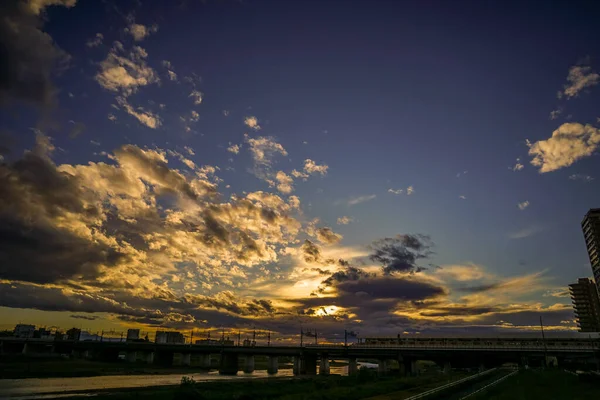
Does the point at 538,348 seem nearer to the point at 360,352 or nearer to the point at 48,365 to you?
the point at 360,352

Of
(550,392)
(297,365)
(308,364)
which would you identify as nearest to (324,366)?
(308,364)

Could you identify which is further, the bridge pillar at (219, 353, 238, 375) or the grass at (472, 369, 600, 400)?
the bridge pillar at (219, 353, 238, 375)

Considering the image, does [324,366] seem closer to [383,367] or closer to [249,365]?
[383,367]

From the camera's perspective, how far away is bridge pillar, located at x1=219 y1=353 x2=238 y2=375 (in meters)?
173

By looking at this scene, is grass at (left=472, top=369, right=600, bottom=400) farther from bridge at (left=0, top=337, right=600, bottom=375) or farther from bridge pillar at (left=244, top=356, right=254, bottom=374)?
bridge pillar at (left=244, top=356, right=254, bottom=374)

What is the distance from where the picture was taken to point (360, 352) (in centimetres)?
14400

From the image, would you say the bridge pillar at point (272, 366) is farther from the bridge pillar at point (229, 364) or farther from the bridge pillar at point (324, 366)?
the bridge pillar at point (324, 366)

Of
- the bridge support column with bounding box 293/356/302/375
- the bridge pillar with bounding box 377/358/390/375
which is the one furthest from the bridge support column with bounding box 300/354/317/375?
the bridge pillar with bounding box 377/358/390/375

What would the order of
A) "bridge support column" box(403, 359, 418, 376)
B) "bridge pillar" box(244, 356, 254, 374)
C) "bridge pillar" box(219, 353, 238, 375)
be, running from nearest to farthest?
"bridge support column" box(403, 359, 418, 376), "bridge pillar" box(219, 353, 238, 375), "bridge pillar" box(244, 356, 254, 374)

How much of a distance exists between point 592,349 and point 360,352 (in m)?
72.2

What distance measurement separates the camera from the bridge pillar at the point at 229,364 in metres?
173

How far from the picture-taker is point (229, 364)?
17850 centimetres

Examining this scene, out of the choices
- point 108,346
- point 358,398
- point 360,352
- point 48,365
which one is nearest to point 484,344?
point 360,352

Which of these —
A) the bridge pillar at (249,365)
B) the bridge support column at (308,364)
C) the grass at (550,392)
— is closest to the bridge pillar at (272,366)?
the bridge pillar at (249,365)
